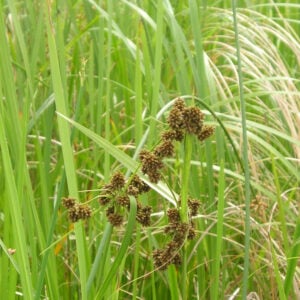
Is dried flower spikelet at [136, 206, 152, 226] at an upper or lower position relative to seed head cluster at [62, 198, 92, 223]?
lower

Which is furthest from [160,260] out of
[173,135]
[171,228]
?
[173,135]

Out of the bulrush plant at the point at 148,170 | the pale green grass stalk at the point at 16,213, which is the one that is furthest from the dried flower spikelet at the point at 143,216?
the pale green grass stalk at the point at 16,213

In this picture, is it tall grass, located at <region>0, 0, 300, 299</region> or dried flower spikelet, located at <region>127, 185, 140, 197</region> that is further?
tall grass, located at <region>0, 0, 300, 299</region>

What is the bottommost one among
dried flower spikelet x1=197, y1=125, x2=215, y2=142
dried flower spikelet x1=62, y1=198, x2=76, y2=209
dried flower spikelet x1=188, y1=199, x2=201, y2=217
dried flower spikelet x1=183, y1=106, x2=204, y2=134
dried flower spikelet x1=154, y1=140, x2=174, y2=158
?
dried flower spikelet x1=188, y1=199, x2=201, y2=217

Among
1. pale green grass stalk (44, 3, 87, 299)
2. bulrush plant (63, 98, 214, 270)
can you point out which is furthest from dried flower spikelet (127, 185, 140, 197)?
pale green grass stalk (44, 3, 87, 299)

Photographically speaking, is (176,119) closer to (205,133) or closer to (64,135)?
(205,133)

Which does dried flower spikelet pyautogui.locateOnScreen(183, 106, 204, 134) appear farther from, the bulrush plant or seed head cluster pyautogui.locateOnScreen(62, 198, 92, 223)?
seed head cluster pyautogui.locateOnScreen(62, 198, 92, 223)

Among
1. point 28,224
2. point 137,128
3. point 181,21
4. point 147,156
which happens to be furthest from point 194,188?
point 181,21

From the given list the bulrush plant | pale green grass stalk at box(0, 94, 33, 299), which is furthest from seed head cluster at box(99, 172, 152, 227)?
pale green grass stalk at box(0, 94, 33, 299)
